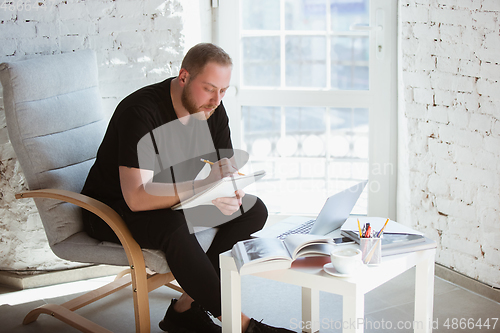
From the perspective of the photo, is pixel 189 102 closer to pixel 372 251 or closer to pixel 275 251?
pixel 275 251

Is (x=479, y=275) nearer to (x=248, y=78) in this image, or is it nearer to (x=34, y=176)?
(x=248, y=78)

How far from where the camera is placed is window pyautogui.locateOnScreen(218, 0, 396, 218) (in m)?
2.61

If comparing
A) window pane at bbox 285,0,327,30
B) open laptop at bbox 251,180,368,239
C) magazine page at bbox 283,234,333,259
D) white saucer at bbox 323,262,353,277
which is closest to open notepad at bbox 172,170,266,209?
open laptop at bbox 251,180,368,239

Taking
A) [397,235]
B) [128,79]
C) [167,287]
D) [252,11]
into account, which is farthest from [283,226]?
[252,11]

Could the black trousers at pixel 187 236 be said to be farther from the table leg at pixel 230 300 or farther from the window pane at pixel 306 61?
the window pane at pixel 306 61

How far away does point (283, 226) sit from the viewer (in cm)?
165

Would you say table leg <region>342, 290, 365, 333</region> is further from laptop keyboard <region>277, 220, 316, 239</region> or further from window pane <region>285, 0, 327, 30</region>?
window pane <region>285, 0, 327, 30</region>

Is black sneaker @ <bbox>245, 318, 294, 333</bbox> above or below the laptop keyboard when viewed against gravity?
below

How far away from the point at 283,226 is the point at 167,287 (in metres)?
0.90

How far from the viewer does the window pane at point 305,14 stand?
2600 millimetres

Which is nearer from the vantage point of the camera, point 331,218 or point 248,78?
point 331,218

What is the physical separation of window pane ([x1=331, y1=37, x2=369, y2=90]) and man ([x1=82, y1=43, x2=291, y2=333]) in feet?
2.94

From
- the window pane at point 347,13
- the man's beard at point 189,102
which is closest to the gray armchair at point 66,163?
the man's beard at point 189,102

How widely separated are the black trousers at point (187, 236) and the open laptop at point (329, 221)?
Answer: 0.67 ft
